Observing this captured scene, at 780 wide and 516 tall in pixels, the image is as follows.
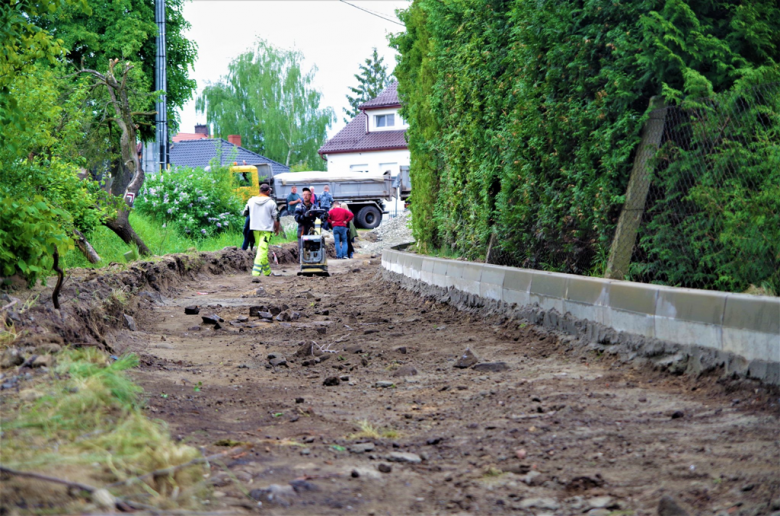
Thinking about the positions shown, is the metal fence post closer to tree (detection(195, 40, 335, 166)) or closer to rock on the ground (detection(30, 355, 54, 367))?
rock on the ground (detection(30, 355, 54, 367))

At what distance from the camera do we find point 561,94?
24.5 ft

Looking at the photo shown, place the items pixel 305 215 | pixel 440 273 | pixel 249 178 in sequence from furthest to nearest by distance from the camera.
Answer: pixel 249 178 → pixel 305 215 → pixel 440 273

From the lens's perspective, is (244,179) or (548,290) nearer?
(548,290)

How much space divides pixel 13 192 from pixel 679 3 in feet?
20.9

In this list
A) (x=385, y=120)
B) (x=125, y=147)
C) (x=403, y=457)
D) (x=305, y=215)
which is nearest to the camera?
(x=403, y=457)

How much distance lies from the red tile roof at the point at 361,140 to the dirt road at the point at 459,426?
37975 mm

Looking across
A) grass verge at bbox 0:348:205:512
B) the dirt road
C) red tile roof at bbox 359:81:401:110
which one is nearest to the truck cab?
red tile roof at bbox 359:81:401:110

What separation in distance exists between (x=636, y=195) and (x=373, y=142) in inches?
1583

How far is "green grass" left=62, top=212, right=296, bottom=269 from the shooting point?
12062 millimetres

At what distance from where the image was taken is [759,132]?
531 centimetres

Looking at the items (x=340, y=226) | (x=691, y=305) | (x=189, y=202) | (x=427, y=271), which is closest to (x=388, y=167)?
(x=340, y=226)

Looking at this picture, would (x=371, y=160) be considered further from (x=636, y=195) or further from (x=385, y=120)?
(x=636, y=195)

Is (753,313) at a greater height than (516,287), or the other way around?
(753,313)

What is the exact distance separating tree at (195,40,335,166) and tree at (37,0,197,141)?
83.2ft
